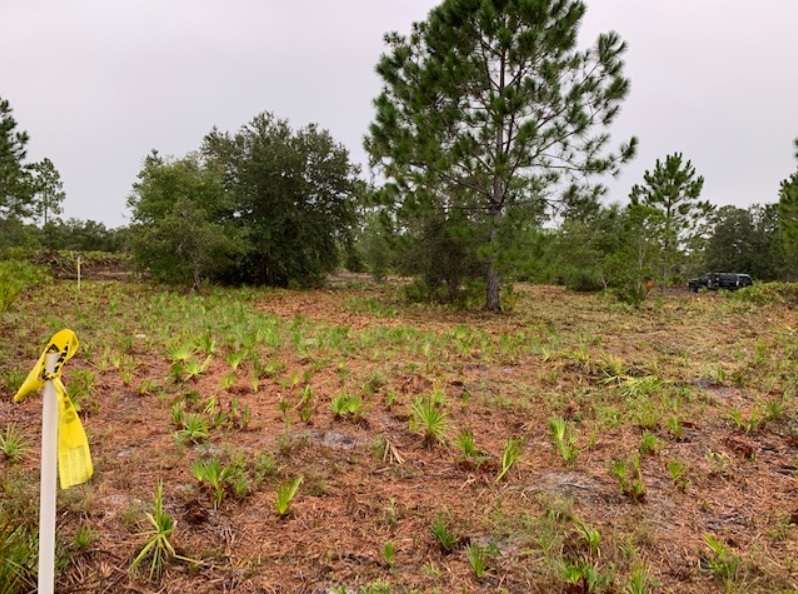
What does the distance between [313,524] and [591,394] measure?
3.13 meters

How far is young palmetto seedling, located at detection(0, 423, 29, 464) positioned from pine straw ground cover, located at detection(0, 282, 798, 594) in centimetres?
3

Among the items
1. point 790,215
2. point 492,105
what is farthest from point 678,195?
point 492,105

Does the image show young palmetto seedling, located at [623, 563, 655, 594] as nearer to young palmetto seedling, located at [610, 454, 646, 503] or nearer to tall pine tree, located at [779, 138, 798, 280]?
young palmetto seedling, located at [610, 454, 646, 503]

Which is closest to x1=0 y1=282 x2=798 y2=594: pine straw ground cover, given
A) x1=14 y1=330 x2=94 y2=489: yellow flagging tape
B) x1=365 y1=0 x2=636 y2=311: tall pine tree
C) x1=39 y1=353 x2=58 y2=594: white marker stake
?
x1=39 y1=353 x2=58 y2=594: white marker stake

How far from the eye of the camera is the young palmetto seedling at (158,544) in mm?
2221

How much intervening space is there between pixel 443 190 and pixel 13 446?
383 inches

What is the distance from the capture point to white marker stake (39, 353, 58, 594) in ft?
5.72

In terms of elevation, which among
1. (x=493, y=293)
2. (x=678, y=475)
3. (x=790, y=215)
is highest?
(x=790, y=215)

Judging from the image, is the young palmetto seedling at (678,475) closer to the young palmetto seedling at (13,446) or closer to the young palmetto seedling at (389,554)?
the young palmetto seedling at (389,554)

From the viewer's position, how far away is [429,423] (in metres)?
3.61

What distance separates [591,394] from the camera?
484 centimetres

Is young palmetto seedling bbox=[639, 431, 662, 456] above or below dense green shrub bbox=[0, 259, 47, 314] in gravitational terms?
below

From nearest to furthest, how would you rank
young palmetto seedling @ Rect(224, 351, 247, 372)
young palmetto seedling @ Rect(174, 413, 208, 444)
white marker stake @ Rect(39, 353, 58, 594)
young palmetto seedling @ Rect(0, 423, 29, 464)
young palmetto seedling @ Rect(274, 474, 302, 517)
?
1. white marker stake @ Rect(39, 353, 58, 594)
2. young palmetto seedling @ Rect(274, 474, 302, 517)
3. young palmetto seedling @ Rect(0, 423, 29, 464)
4. young palmetto seedling @ Rect(174, 413, 208, 444)
5. young palmetto seedling @ Rect(224, 351, 247, 372)

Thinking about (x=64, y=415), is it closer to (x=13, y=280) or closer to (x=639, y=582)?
(x=639, y=582)
